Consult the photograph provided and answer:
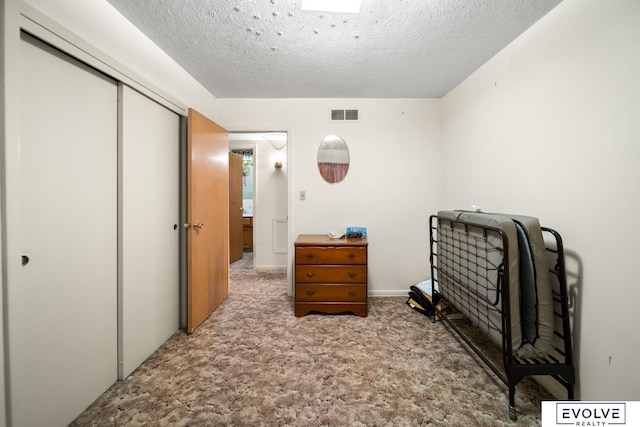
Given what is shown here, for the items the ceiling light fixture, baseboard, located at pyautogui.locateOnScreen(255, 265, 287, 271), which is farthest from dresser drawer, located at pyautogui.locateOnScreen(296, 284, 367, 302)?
the ceiling light fixture

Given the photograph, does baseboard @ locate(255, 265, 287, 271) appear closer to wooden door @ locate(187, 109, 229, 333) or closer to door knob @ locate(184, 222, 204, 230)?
wooden door @ locate(187, 109, 229, 333)

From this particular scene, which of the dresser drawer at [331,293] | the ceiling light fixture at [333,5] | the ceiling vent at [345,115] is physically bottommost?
the dresser drawer at [331,293]

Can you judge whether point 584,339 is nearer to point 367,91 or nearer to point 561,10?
point 561,10

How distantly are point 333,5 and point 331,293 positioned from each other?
2.25 m

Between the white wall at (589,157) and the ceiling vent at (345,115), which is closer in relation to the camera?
the white wall at (589,157)

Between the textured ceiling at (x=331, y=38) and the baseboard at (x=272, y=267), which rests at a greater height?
the textured ceiling at (x=331, y=38)

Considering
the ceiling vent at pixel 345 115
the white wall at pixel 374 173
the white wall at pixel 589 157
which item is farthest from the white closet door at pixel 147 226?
the white wall at pixel 589 157

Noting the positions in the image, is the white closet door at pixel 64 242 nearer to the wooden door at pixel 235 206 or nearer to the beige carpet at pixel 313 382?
the beige carpet at pixel 313 382

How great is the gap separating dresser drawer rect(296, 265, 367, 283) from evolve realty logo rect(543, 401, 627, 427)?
4.64 feet

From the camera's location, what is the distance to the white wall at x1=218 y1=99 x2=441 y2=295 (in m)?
2.80

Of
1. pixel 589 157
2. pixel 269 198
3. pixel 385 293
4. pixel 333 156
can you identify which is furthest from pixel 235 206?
pixel 589 157

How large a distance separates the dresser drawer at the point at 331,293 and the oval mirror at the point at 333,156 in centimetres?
130

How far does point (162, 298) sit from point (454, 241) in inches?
93.2

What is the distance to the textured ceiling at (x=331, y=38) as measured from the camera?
4.73 feet
